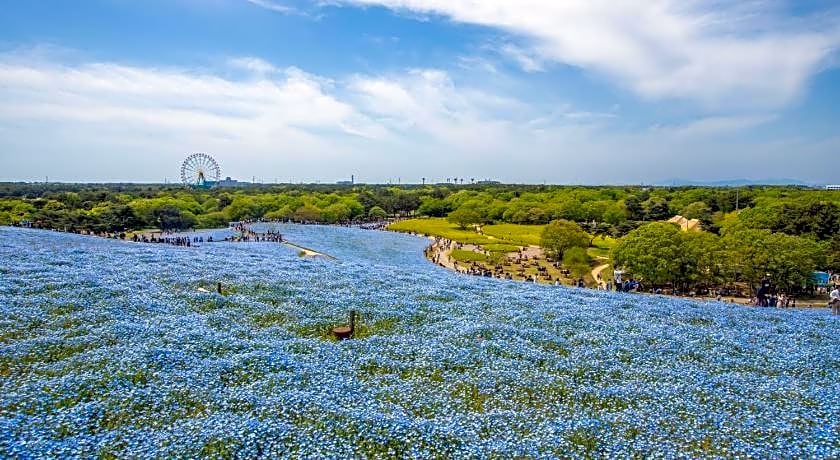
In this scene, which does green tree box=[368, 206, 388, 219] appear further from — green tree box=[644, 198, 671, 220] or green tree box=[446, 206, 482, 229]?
green tree box=[644, 198, 671, 220]

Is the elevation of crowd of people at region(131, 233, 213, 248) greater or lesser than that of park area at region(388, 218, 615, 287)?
greater

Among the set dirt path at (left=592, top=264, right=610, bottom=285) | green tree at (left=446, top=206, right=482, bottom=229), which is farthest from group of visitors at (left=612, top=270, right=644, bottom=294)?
green tree at (left=446, top=206, right=482, bottom=229)

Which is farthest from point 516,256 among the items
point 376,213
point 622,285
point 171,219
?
point 376,213

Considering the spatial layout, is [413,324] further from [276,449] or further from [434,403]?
[276,449]

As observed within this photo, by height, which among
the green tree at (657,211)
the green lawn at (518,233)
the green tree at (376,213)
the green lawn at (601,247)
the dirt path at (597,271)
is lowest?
the dirt path at (597,271)

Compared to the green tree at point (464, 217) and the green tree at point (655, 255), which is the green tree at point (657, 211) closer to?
the green tree at point (464, 217)

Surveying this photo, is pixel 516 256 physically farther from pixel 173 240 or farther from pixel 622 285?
pixel 173 240

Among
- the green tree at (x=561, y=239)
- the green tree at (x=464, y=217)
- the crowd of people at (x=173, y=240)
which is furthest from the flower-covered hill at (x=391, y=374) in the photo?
the green tree at (x=464, y=217)

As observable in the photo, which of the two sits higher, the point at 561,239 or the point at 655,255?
the point at 561,239
